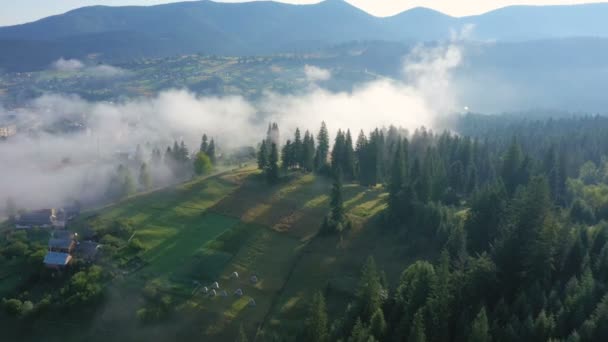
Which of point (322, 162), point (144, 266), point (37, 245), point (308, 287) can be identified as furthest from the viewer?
point (322, 162)

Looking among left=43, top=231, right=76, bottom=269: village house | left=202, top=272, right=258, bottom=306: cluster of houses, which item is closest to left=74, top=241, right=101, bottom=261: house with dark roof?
left=43, top=231, right=76, bottom=269: village house

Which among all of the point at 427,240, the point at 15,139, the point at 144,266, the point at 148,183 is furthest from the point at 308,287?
the point at 15,139

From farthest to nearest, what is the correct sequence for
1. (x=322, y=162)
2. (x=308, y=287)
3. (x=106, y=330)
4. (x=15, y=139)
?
(x=15, y=139)
(x=322, y=162)
(x=308, y=287)
(x=106, y=330)

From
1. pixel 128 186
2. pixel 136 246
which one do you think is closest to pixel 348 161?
pixel 136 246

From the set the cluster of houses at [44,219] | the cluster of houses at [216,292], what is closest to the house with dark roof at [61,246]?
the cluster of houses at [44,219]

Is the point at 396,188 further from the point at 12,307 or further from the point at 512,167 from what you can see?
the point at 12,307

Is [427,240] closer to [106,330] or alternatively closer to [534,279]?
[534,279]

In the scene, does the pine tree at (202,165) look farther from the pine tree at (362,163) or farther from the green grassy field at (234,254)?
the pine tree at (362,163)
